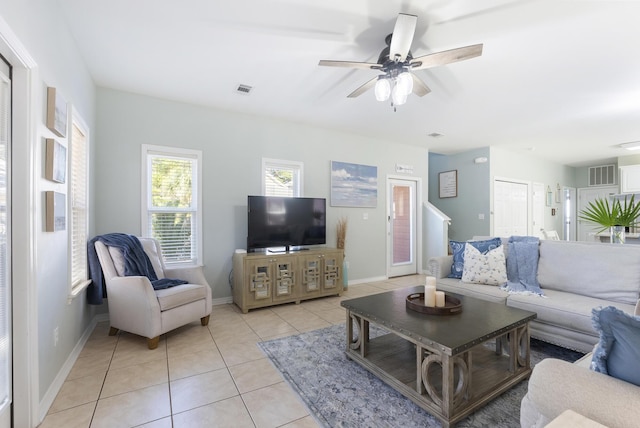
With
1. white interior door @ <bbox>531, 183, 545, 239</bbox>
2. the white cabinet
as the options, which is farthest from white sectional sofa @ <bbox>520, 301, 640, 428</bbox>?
the white cabinet

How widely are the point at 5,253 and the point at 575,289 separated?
409cm

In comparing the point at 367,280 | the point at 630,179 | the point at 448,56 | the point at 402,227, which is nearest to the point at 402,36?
the point at 448,56

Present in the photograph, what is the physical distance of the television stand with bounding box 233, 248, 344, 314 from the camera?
348 centimetres

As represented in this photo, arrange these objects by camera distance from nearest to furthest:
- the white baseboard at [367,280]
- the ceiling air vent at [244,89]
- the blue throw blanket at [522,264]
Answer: the blue throw blanket at [522,264], the ceiling air vent at [244,89], the white baseboard at [367,280]

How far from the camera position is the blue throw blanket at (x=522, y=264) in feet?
9.26

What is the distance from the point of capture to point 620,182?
6.62 meters

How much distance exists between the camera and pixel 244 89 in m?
3.20

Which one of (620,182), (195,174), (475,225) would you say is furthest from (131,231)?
(620,182)

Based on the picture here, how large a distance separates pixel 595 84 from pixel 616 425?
3.61 m

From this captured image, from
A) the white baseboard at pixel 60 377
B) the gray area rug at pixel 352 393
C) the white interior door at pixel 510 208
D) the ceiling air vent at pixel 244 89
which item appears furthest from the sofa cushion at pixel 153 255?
the white interior door at pixel 510 208

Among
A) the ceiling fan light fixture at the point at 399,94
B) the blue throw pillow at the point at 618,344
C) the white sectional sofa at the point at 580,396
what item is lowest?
the white sectional sofa at the point at 580,396

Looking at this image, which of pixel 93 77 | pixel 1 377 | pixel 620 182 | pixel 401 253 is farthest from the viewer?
pixel 620 182

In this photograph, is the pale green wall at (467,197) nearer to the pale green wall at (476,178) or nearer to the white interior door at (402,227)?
the pale green wall at (476,178)

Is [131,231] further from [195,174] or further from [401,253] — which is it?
[401,253]
